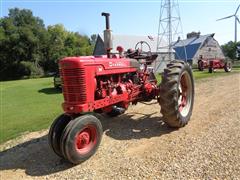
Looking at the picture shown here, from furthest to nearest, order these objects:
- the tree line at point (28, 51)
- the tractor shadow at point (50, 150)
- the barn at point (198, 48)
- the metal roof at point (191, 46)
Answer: the tree line at point (28, 51) < the metal roof at point (191, 46) < the barn at point (198, 48) < the tractor shadow at point (50, 150)

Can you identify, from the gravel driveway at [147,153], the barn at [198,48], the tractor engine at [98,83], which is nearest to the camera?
the gravel driveway at [147,153]

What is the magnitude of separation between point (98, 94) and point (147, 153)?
1454 mm

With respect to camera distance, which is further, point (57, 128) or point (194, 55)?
point (194, 55)

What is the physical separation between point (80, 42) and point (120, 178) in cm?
5433

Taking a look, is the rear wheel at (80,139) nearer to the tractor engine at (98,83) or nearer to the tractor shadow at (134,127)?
the tractor engine at (98,83)

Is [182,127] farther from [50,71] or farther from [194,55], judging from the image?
[50,71]

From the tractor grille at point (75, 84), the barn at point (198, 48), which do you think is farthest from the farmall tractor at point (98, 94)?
the barn at point (198, 48)

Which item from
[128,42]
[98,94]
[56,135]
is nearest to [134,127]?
[98,94]

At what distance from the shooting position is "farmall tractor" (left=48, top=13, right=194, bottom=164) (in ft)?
16.4

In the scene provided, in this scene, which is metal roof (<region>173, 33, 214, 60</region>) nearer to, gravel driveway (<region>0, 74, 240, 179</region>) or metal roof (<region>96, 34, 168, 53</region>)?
metal roof (<region>96, 34, 168, 53</region>)

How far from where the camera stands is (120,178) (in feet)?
14.4

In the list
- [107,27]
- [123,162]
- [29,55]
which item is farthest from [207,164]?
[29,55]

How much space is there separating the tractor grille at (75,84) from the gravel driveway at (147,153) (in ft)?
3.65

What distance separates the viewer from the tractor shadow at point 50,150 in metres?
5.11
